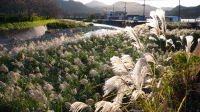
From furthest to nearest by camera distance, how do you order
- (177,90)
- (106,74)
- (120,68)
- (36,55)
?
1. (36,55)
2. (106,74)
3. (177,90)
4. (120,68)

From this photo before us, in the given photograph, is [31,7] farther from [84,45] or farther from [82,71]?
[82,71]

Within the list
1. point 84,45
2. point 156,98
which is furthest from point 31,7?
point 156,98

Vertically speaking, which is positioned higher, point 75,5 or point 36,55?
Answer: point 75,5

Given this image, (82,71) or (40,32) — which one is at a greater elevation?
(40,32)

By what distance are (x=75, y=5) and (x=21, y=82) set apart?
16097 cm

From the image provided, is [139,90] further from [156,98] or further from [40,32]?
[40,32]

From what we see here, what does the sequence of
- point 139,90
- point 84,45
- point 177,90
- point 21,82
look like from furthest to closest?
point 84,45, point 21,82, point 177,90, point 139,90

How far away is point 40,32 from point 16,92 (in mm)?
15126

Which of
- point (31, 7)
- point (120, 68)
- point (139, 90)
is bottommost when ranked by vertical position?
point (139, 90)

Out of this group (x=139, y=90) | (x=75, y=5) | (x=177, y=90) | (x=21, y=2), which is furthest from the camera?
(x=75, y=5)

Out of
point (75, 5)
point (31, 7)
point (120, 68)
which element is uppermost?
point (75, 5)

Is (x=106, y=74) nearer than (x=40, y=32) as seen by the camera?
Yes

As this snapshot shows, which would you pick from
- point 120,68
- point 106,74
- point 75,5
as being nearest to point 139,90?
point 120,68

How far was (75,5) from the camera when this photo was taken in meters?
159
